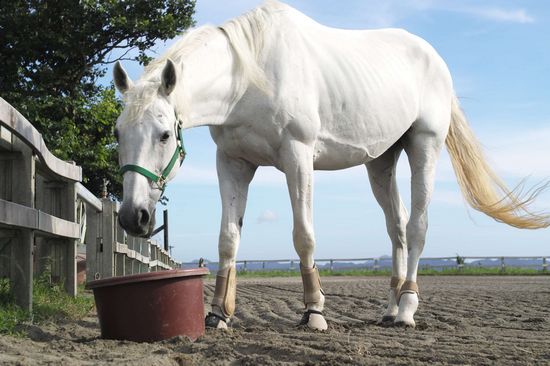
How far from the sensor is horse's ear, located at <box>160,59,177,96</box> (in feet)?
14.1

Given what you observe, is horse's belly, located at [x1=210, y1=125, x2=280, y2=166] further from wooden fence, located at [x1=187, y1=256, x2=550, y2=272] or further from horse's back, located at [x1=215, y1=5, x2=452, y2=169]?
wooden fence, located at [x1=187, y1=256, x2=550, y2=272]

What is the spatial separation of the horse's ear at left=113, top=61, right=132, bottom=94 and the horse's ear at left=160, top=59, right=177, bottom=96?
20cm

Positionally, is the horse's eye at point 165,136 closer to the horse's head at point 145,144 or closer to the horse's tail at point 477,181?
the horse's head at point 145,144

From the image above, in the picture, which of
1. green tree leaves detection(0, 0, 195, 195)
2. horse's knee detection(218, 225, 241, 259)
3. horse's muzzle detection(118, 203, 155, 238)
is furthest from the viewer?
green tree leaves detection(0, 0, 195, 195)

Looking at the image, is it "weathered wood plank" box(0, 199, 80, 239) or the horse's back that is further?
the horse's back

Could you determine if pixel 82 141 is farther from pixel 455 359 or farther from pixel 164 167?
pixel 455 359

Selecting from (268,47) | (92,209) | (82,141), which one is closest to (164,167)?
(268,47)

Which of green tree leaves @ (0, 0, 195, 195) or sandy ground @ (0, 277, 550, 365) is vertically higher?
green tree leaves @ (0, 0, 195, 195)

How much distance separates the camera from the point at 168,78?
432 cm

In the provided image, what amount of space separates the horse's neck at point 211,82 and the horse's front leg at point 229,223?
1.68 ft

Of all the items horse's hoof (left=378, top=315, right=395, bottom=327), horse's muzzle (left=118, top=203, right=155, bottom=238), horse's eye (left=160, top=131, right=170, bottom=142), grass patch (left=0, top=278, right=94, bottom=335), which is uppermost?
horse's eye (left=160, top=131, right=170, bottom=142)

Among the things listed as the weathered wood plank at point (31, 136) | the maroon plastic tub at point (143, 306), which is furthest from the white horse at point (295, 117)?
the weathered wood plank at point (31, 136)

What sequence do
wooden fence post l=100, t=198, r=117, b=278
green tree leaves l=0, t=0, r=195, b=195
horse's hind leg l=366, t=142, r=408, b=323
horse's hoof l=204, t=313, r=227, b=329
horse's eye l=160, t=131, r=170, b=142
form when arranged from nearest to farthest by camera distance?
1. horse's eye l=160, t=131, r=170, b=142
2. horse's hoof l=204, t=313, r=227, b=329
3. horse's hind leg l=366, t=142, r=408, b=323
4. wooden fence post l=100, t=198, r=117, b=278
5. green tree leaves l=0, t=0, r=195, b=195

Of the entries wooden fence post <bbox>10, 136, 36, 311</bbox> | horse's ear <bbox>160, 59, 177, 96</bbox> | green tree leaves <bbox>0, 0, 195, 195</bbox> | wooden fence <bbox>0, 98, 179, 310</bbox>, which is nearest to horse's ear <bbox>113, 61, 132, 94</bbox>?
horse's ear <bbox>160, 59, 177, 96</bbox>
